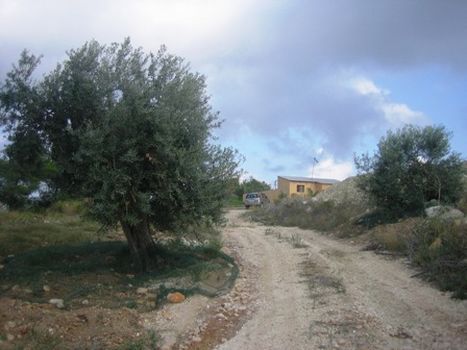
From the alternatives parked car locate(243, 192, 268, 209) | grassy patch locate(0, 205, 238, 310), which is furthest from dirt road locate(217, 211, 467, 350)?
parked car locate(243, 192, 268, 209)

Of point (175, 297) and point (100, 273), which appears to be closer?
point (175, 297)

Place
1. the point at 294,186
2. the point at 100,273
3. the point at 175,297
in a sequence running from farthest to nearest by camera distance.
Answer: the point at 294,186
the point at 100,273
the point at 175,297

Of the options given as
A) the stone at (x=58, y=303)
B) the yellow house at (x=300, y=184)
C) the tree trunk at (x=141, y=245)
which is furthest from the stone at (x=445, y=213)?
the yellow house at (x=300, y=184)

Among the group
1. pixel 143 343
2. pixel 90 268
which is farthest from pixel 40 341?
pixel 90 268

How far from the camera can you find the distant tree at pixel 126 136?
11.0m

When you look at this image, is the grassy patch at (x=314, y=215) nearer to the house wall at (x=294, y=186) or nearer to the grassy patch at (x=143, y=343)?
the grassy patch at (x=143, y=343)

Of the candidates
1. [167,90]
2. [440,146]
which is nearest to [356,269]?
[167,90]

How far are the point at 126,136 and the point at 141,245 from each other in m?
3.22

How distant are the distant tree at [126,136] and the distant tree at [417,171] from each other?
36.9ft

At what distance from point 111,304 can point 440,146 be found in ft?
54.8

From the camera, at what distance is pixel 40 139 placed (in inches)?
474

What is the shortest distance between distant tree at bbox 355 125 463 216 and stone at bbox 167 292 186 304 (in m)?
13.8

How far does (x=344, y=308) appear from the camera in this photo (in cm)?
917

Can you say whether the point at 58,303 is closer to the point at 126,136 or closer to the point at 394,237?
the point at 126,136
